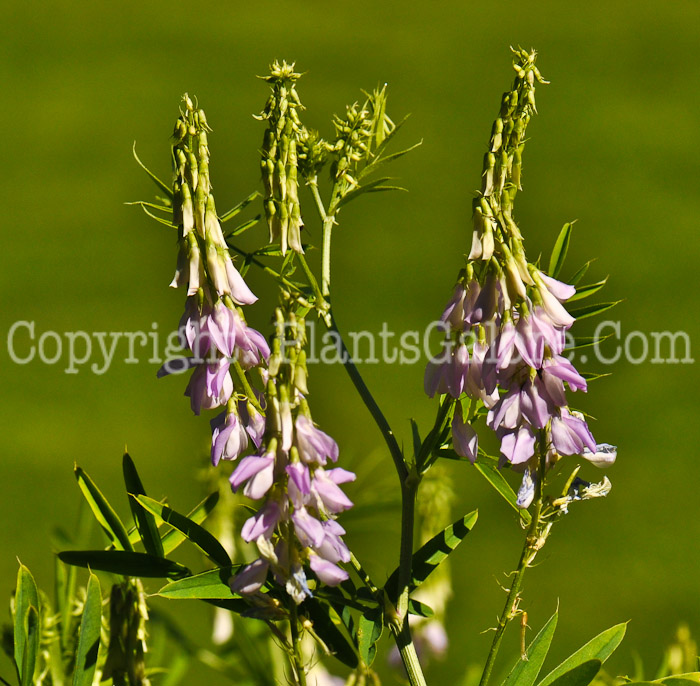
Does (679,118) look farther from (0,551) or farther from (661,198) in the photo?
(0,551)

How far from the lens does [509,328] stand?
1.22 ft

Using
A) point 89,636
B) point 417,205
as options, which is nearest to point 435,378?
point 89,636

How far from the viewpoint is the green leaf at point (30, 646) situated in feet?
1.47

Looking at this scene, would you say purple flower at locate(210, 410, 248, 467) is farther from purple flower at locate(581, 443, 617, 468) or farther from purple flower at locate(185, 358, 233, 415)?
purple flower at locate(581, 443, 617, 468)

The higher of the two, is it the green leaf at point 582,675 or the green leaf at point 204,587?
the green leaf at point 204,587

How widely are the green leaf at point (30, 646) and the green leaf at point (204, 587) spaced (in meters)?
0.11

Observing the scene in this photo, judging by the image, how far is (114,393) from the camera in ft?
4.01

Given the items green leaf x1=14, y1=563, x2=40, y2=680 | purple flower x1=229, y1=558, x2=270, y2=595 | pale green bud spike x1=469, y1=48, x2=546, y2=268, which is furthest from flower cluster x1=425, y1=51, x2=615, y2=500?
green leaf x1=14, y1=563, x2=40, y2=680

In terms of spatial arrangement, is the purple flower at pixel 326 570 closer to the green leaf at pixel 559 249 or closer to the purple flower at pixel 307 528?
the purple flower at pixel 307 528

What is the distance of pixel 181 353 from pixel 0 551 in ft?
1.35

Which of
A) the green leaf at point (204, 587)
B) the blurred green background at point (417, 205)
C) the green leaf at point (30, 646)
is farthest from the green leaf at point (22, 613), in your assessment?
the blurred green background at point (417, 205)

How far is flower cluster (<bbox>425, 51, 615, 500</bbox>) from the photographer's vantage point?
1.22 ft

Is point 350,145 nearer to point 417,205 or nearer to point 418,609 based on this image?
point 418,609

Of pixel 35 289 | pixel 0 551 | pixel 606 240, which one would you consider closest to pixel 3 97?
pixel 35 289
